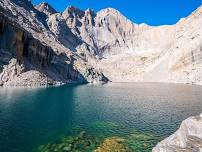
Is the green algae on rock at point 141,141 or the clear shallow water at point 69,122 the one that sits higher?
the clear shallow water at point 69,122

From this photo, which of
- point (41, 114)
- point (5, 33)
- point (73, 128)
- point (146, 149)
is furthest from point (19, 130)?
point (5, 33)

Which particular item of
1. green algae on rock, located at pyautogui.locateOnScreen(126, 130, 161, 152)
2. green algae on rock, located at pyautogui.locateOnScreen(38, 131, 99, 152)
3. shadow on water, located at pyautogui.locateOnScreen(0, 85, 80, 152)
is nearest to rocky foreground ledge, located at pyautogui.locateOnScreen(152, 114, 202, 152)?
green algae on rock, located at pyautogui.locateOnScreen(126, 130, 161, 152)

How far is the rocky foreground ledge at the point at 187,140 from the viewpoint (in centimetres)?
2951

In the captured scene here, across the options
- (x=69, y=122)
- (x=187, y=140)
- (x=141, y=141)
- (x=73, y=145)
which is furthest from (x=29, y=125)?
(x=187, y=140)

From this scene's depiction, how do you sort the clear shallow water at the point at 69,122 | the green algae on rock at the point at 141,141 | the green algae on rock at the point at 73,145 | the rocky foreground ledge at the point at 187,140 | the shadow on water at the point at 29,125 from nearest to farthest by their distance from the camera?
the rocky foreground ledge at the point at 187,140, the green algae on rock at the point at 73,145, the green algae on rock at the point at 141,141, the shadow on water at the point at 29,125, the clear shallow water at the point at 69,122

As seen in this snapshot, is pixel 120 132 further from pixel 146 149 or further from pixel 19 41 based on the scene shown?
pixel 19 41

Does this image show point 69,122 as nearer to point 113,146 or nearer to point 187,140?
point 113,146

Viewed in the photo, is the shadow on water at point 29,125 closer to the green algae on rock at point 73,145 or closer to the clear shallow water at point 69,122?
the clear shallow water at point 69,122

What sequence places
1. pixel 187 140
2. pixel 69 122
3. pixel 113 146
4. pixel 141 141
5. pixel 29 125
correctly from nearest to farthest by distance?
pixel 187 140
pixel 113 146
pixel 141 141
pixel 29 125
pixel 69 122

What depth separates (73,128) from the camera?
5209 cm

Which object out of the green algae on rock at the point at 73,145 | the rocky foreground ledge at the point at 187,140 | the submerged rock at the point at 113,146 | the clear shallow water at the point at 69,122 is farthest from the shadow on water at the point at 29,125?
the rocky foreground ledge at the point at 187,140

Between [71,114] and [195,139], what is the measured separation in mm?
40837

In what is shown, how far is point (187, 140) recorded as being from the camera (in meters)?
30.7

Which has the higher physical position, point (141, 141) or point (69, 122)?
point (69, 122)
